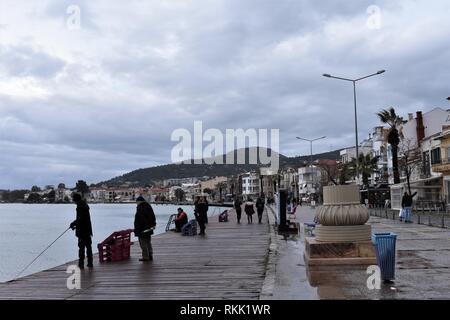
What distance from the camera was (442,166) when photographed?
48312 millimetres

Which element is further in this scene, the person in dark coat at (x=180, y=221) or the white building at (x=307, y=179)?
the white building at (x=307, y=179)

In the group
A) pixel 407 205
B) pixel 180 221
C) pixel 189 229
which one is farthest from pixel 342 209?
pixel 407 205

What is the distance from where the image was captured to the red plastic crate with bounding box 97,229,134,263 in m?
14.9

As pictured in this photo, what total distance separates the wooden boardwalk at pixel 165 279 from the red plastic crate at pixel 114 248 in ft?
1.28

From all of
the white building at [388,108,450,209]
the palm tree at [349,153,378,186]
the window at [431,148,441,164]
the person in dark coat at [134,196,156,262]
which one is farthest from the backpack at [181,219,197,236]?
Answer: the palm tree at [349,153,378,186]

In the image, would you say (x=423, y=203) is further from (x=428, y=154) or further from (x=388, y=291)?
(x=388, y=291)

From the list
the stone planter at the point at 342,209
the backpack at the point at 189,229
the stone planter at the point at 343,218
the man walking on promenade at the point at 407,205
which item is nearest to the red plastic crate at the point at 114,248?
the stone planter at the point at 343,218

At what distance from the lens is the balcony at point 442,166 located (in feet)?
155

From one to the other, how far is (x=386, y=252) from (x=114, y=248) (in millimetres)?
7889

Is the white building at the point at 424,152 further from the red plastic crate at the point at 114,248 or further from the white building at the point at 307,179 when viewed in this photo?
the white building at the point at 307,179

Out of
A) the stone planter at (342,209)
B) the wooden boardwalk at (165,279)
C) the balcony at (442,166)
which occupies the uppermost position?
the balcony at (442,166)

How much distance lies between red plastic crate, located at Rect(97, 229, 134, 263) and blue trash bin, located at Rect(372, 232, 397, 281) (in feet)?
25.3

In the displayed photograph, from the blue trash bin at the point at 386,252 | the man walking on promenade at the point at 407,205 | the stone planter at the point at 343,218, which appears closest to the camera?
the blue trash bin at the point at 386,252
